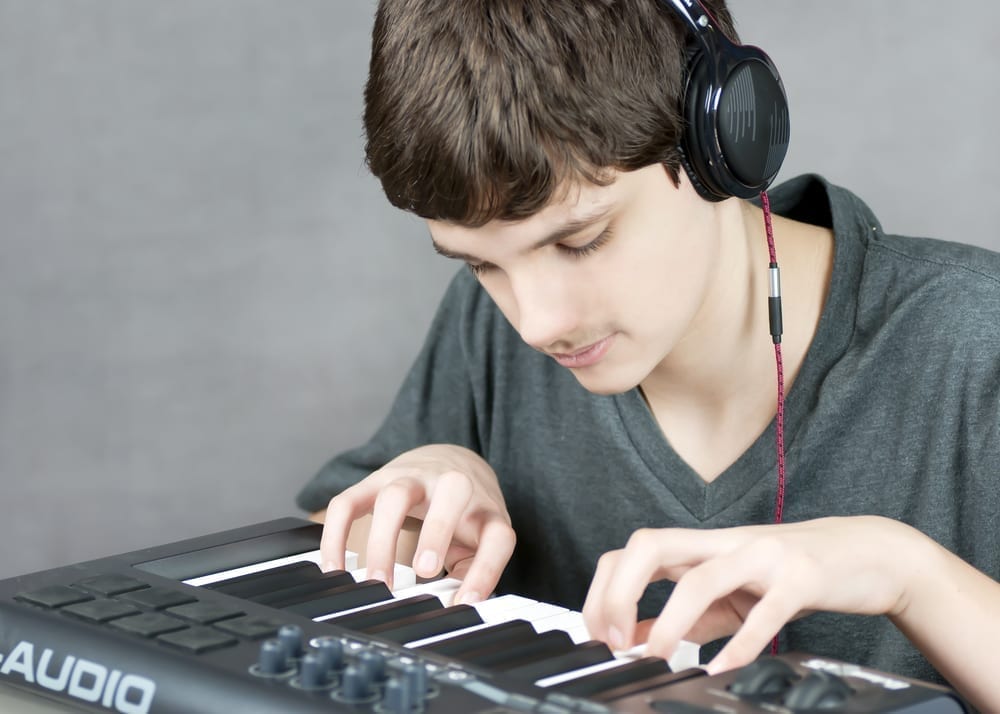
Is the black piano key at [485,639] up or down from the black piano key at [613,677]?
down

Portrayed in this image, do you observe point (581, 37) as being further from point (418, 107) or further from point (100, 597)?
point (100, 597)

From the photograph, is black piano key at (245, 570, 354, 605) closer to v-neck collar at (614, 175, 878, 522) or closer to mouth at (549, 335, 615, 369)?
mouth at (549, 335, 615, 369)

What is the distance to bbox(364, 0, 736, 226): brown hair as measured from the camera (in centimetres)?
100

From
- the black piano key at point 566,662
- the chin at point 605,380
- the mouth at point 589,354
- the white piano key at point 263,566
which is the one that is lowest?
the white piano key at point 263,566

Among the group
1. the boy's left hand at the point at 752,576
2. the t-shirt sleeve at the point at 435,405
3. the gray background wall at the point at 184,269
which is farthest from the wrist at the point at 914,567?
the gray background wall at the point at 184,269

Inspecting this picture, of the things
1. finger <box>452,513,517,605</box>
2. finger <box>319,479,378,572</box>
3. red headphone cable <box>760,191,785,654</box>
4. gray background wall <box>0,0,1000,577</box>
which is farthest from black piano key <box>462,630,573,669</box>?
gray background wall <box>0,0,1000,577</box>

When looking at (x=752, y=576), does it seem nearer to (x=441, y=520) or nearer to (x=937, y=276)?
(x=441, y=520)

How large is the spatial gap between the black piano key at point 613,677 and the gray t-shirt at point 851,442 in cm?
50

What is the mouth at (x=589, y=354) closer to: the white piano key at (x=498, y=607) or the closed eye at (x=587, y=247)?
the closed eye at (x=587, y=247)

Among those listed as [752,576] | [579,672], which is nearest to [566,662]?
[579,672]

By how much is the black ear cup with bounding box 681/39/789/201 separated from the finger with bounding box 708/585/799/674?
0.37 meters

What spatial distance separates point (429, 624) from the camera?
2.92 ft

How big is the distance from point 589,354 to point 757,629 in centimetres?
33

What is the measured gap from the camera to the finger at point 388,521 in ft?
3.37
